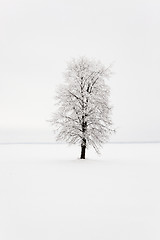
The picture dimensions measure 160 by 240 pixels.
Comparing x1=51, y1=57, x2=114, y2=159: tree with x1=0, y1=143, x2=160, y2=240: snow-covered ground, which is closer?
x1=0, y1=143, x2=160, y2=240: snow-covered ground

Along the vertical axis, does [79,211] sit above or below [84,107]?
below

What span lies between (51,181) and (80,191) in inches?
115

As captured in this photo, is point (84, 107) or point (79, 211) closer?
point (79, 211)

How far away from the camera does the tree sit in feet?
80.0

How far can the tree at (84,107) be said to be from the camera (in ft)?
80.0

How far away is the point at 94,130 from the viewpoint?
24406 mm

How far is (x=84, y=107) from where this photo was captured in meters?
25.2

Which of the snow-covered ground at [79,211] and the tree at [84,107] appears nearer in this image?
the snow-covered ground at [79,211]

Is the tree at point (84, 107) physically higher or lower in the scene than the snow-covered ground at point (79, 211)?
higher

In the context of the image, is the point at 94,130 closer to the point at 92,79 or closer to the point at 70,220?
the point at 92,79

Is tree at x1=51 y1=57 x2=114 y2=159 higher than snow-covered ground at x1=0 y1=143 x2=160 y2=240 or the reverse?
higher

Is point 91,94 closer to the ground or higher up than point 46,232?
higher up

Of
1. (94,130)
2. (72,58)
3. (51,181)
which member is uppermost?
(72,58)

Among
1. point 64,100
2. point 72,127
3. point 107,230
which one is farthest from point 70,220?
point 64,100
